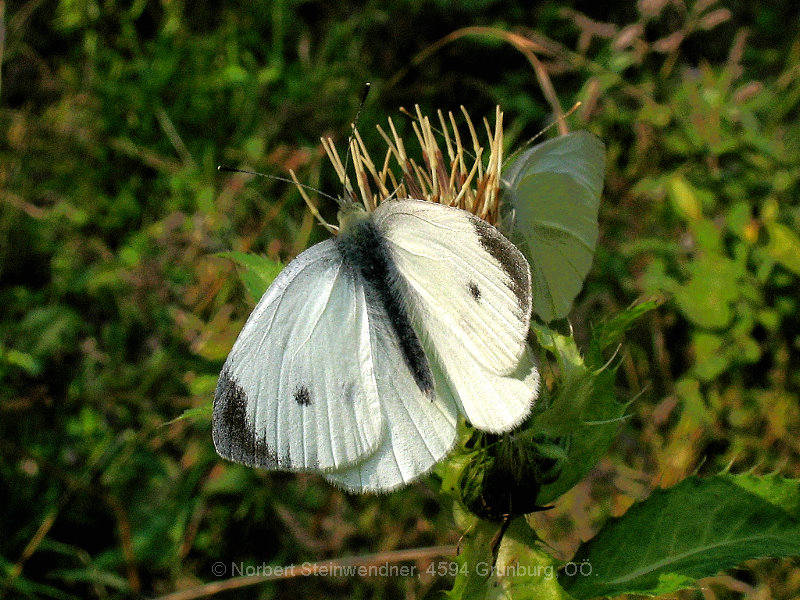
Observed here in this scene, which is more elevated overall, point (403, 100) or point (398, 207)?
point (398, 207)

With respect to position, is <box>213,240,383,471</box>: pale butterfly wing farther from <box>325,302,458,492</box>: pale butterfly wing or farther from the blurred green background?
the blurred green background

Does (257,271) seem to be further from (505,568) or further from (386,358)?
(505,568)

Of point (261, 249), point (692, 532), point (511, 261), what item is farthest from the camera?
point (261, 249)

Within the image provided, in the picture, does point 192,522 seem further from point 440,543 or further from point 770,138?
point 770,138

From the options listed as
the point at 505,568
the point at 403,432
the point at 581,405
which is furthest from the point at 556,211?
the point at 505,568

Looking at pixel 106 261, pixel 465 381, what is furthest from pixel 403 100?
pixel 465 381

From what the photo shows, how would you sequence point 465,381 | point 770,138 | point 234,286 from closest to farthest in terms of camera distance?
point 465,381 → point 234,286 → point 770,138
